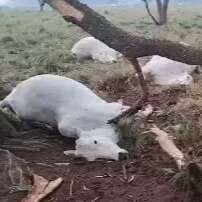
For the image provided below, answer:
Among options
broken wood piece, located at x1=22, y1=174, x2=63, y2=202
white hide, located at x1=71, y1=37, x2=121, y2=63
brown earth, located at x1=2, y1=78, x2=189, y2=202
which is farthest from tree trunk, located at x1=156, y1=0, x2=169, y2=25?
broken wood piece, located at x1=22, y1=174, x2=63, y2=202

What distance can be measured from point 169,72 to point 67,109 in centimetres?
245

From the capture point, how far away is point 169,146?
3.89 metres

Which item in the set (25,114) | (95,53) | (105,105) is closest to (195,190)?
(105,105)

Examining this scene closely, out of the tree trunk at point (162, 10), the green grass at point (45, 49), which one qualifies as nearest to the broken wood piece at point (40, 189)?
the green grass at point (45, 49)

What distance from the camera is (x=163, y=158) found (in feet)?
12.8

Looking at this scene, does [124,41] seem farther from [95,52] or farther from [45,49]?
[45,49]

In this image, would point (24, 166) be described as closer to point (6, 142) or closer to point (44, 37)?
point (6, 142)

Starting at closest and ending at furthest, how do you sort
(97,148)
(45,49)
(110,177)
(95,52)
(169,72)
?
(110,177)
(97,148)
(169,72)
(95,52)
(45,49)

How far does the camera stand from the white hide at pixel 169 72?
21.1ft

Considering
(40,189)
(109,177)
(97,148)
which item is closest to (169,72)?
(97,148)

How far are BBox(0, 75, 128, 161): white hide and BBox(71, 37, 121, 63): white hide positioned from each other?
4.17m

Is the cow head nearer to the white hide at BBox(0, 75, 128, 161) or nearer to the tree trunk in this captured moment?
the white hide at BBox(0, 75, 128, 161)

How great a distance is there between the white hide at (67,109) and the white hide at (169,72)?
1860 millimetres

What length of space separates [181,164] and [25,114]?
166cm
